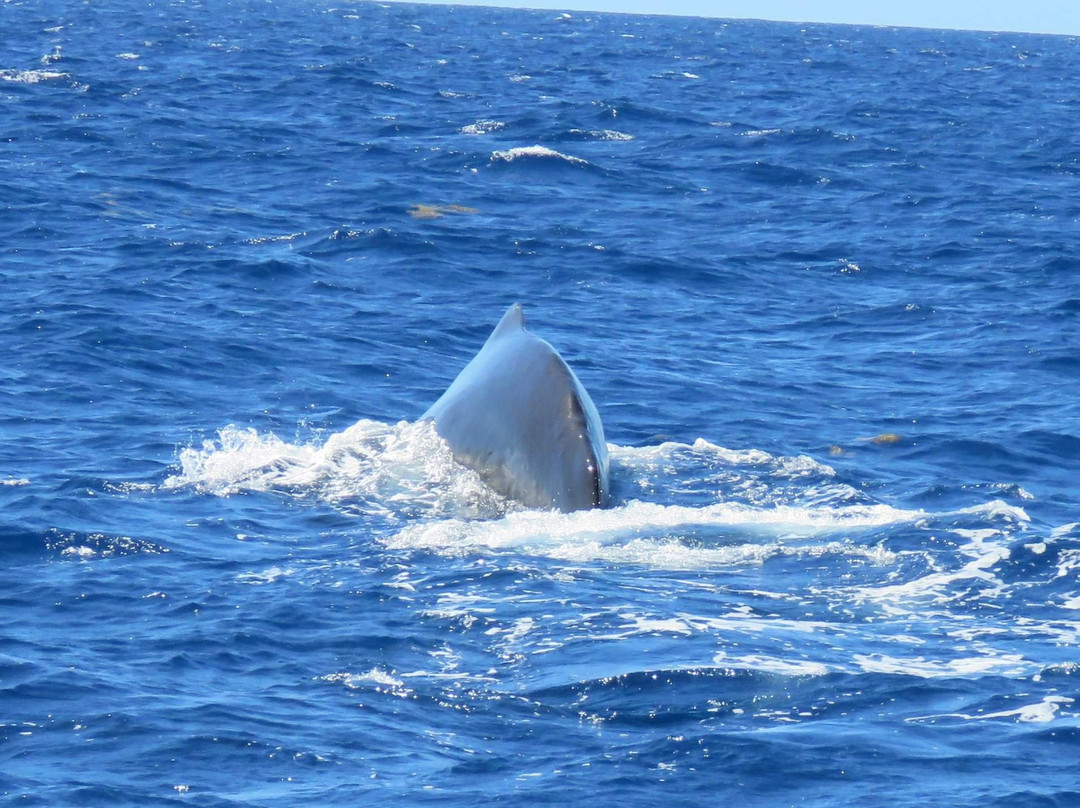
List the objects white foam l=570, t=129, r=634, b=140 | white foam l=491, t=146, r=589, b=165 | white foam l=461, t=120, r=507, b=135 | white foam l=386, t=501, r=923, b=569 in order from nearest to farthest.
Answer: white foam l=386, t=501, r=923, b=569
white foam l=491, t=146, r=589, b=165
white foam l=461, t=120, r=507, b=135
white foam l=570, t=129, r=634, b=140

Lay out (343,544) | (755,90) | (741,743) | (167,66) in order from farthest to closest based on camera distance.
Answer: (755,90) < (167,66) < (343,544) < (741,743)

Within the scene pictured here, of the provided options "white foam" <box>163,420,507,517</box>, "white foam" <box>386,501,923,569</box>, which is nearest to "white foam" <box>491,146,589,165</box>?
"white foam" <box>163,420,507,517</box>

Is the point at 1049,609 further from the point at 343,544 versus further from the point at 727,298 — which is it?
the point at 727,298

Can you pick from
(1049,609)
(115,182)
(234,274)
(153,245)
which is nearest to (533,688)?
(1049,609)

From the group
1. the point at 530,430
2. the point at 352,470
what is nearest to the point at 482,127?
the point at 352,470

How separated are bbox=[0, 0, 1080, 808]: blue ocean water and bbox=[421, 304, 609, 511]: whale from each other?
222mm

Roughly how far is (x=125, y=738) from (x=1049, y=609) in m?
6.02

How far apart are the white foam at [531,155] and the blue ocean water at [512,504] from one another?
14.1 inches

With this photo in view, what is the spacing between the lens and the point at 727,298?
22094 mm

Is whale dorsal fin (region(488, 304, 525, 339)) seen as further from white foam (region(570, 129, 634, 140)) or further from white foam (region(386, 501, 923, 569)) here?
white foam (region(570, 129, 634, 140))

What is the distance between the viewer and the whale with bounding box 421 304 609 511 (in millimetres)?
11961

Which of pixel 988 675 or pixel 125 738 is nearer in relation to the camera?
pixel 125 738

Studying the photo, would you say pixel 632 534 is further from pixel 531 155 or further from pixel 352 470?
pixel 531 155

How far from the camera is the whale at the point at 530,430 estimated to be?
12.0 metres
